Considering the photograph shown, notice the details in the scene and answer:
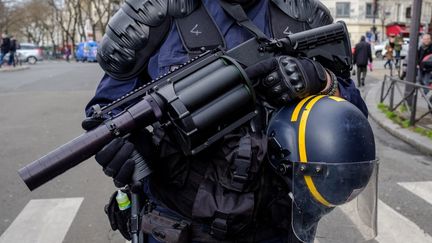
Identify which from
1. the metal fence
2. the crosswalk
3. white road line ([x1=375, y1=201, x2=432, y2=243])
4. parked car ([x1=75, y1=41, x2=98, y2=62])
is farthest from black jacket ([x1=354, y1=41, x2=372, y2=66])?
parked car ([x1=75, y1=41, x2=98, y2=62])

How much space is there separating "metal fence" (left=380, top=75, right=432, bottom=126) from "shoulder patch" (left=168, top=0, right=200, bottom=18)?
6920 mm

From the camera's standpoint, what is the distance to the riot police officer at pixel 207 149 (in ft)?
4.69

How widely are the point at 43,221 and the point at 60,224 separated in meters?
0.21

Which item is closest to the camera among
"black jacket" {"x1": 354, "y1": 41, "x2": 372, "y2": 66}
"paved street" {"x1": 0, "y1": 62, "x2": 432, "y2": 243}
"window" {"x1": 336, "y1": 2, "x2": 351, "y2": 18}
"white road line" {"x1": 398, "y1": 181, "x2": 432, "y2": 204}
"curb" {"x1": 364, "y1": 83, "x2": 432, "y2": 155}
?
"paved street" {"x1": 0, "y1": 62, "x2": 432, "y2": 243}

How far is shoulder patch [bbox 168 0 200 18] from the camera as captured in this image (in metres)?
1.61

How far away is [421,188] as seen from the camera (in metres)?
4.91

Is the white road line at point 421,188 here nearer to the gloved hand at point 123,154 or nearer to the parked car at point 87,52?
the gloved hand at point 123,154

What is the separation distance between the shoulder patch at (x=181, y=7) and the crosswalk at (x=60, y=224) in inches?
106

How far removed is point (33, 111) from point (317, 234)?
9.65 metres

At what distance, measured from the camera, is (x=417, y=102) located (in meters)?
8.12

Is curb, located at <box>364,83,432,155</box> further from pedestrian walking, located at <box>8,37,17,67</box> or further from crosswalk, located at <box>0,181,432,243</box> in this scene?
pedestrian walking, located at <box>8,37,17,67</box>

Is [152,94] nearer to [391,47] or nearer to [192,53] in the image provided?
[192,53]

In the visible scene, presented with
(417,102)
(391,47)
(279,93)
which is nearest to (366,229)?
(279,93)

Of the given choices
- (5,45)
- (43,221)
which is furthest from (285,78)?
(5,45)
